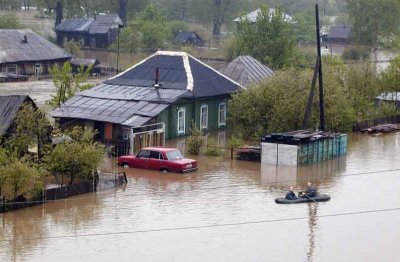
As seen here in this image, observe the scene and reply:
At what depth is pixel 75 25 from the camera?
99500mm

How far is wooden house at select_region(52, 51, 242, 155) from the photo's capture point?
148 feet

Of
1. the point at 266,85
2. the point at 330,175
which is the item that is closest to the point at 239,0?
the point at 266,85

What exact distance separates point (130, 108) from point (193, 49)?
187 feet

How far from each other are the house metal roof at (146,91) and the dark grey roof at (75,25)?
4835cm

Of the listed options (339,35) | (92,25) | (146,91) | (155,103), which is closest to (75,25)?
(92,25)

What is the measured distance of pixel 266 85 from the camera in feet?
156

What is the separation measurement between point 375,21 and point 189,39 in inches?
803

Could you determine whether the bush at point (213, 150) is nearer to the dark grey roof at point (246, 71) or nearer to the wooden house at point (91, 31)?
the dark grey roof at point (246, 71)

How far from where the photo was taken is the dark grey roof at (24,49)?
2945 inches

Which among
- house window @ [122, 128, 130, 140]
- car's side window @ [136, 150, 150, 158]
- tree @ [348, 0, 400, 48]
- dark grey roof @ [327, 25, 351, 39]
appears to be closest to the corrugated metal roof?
house window @ [122, 128, 130, 140]

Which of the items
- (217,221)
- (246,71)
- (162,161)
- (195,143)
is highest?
(246,71)

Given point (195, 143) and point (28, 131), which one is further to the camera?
point (195, 143)

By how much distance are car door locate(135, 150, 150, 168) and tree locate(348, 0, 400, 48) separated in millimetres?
66207

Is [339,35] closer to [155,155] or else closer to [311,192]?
[155,155]
